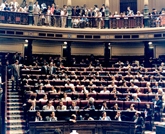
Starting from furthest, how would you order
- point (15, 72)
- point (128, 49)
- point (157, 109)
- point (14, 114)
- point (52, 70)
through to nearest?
point (128, 49) → point (52, 70) → point (15, 72) → point (14, 114) → point (157, 109)

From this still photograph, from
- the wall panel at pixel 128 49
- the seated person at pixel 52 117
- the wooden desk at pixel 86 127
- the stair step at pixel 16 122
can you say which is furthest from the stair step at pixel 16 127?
the wall panel at pixel 128 49

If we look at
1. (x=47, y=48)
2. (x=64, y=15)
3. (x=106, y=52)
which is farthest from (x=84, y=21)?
(x=47, y=48)

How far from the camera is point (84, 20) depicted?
1797 centimetres

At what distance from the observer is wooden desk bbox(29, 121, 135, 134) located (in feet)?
30.1

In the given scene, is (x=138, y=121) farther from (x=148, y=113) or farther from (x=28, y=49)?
(x=28, y=49)

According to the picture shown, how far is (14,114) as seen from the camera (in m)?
11.5

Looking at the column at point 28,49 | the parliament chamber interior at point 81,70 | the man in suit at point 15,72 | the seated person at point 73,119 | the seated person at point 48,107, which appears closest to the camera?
the seated person at point 73,119

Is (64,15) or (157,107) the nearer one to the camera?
(157,107)

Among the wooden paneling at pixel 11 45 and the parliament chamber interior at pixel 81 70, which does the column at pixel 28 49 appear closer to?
the parliament chamber interior at pixel 81 70

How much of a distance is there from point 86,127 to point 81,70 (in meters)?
6.48

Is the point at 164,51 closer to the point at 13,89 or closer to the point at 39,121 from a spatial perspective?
the point at 13,89

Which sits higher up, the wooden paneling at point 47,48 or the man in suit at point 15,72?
the wooden paneling at point 47,48

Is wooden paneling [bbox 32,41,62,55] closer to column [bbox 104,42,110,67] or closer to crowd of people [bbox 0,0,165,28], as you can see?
crowd of people [bbox 0,0,165,28]

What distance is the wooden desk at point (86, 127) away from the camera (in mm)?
9180
